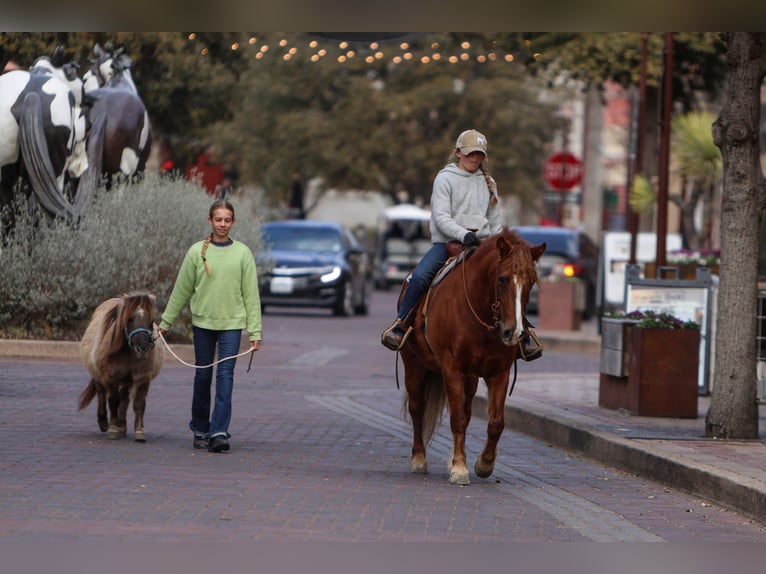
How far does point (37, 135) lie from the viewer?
20.7 meters

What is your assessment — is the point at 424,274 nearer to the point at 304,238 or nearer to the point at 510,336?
the point at 510,336

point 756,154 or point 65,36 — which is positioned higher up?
point 65,36

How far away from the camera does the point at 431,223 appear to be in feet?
37.9

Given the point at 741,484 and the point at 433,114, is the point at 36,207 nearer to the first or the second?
the point at 741,484

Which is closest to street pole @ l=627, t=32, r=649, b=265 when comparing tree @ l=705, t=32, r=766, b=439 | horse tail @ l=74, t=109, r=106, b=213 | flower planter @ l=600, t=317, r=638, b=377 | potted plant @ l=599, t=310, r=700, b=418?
horse tail @ l=74, t=109, r=106, b=213

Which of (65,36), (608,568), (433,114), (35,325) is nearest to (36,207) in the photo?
(35,325)

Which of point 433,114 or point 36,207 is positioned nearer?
point 36,207

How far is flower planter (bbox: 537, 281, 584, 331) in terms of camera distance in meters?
30.1

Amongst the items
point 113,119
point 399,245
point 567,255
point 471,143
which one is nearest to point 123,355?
point 471,143

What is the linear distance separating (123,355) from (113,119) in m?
10.8

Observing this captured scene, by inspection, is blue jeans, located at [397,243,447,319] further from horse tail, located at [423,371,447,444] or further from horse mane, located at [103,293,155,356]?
horse mane, located at [103,293,155,356]

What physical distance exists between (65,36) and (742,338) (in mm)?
15000

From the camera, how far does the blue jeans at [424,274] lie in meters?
11.6

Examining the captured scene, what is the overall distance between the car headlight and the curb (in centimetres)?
1731
